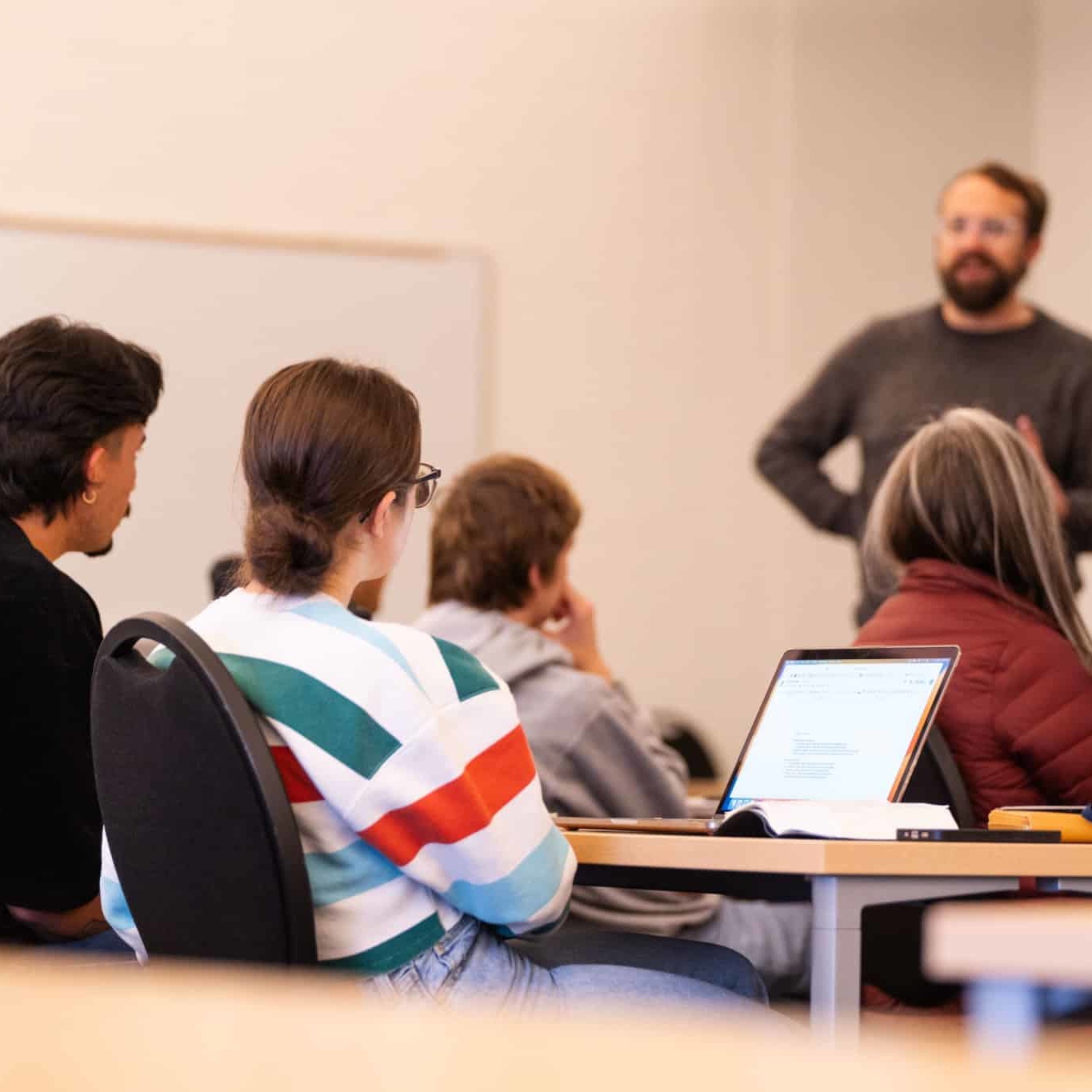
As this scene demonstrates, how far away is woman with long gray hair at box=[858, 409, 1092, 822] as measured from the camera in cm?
207

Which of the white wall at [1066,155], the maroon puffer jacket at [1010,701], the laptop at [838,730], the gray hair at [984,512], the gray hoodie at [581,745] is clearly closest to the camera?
the laptop at [838,730]

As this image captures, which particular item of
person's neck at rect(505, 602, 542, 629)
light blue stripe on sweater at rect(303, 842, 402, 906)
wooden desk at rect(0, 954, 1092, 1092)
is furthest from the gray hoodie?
wooden desk at rect(0, 954, 1092, 1092)

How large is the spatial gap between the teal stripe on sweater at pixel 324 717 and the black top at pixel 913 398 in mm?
2186

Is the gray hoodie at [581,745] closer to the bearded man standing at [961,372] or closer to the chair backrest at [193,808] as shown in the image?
the chair backrest at [193,808]

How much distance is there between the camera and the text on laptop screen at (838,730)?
190 centimetres

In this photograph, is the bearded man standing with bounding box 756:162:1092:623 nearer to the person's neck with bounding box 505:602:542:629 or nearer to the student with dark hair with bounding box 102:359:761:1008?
the person's neck with bounding box 505:602:542:629

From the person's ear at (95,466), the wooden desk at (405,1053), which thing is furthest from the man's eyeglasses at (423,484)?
the wooden desk at (405,1053)

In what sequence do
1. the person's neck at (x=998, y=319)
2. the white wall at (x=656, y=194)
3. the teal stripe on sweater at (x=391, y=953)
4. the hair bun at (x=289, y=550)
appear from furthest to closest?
the white wall at (x=656, y=194) < the person's neck at (x=998, y=319) < the hair bun at (x=289, y=550) < the teal stripe on sweater at (x=391, y=953)

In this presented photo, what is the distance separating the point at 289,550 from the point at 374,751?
0.79 ft

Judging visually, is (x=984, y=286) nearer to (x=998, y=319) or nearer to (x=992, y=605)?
(x=998, y=319)

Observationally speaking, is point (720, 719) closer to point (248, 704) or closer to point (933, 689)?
point (933, 689)

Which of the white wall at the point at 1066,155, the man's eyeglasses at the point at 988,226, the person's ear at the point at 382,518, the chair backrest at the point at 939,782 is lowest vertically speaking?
the chair backrest at the point at 939,782

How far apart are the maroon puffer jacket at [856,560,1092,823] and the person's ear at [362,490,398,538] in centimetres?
78

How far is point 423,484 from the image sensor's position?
1770 millimetres
